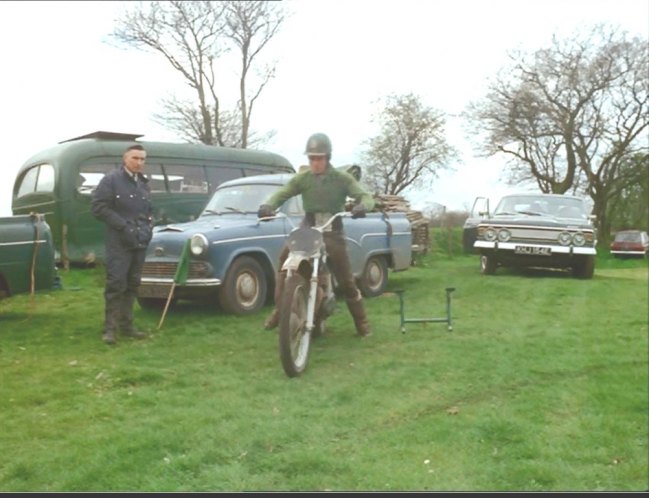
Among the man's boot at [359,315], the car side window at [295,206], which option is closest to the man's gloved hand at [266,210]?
the car side window at [295,206]

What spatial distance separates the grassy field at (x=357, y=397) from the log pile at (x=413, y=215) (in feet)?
0.19

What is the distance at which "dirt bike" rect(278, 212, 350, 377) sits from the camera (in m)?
3.40

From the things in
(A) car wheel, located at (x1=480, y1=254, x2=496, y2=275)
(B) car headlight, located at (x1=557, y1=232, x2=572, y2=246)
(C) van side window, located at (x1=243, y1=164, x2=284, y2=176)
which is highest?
(C) van side window, located at (x1=243, y1=164, x2=284, y2=176)

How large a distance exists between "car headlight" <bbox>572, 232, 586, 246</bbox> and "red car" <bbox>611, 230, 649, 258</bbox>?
175mm

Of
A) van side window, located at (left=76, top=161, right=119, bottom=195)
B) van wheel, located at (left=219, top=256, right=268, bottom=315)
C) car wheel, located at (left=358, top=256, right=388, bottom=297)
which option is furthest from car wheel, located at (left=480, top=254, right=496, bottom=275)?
van wheel, located at (left=219, top=256, right=268, bottom=315)

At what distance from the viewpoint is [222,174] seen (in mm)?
2068

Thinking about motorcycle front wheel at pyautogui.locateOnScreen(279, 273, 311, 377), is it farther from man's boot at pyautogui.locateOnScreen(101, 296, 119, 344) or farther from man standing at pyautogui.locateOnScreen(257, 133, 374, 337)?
man's boot at pyautogui.locateOnScreen(101, 296, 119, 344)

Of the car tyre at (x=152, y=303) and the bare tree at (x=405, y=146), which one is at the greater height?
the bare tree at (x=405, y=146)

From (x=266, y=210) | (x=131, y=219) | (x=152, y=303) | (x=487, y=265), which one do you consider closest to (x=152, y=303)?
(x=152, y=303)

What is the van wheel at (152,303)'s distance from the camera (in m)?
4.25

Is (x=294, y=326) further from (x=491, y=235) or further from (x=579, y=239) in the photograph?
(x=579, y=239)

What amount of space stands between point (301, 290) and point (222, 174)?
5.50ft

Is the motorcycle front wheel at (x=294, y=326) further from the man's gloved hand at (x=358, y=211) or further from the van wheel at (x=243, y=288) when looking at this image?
the man's gloved hand at (x=358, y=211)

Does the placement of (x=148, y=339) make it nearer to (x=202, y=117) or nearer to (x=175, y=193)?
(x=175, y=193)
